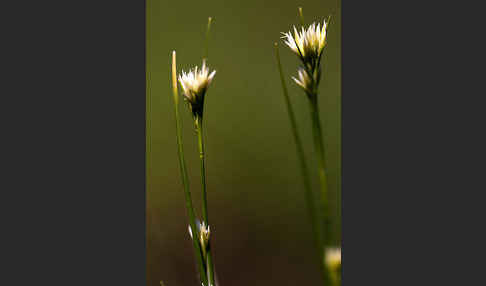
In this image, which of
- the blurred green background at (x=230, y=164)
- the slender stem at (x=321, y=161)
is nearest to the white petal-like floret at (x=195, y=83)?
the blurred green background at (x=230, y=164)

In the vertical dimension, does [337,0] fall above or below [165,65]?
above

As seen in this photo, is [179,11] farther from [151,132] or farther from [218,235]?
[218,235]

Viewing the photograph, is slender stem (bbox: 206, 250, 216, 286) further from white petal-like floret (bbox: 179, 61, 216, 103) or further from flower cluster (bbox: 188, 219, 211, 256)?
white petal-like floret (bbox: 179, 61, 216, 103)

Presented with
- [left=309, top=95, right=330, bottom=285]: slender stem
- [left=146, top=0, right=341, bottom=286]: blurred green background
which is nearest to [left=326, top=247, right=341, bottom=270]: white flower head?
[left=309, top=95, right=330, bottom=285]: slender stem

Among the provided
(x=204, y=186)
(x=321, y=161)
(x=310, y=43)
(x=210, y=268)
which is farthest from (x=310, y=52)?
(x=210, y=268)

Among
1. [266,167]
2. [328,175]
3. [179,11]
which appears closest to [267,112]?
[266,167]

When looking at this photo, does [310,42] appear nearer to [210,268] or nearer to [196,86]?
[196,86]

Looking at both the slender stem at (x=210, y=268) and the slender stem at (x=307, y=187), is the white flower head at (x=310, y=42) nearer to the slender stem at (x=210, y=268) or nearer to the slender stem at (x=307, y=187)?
the slender stem at (x=307, y=187)
